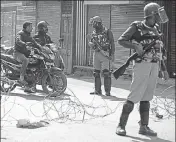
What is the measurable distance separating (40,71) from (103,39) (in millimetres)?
1620

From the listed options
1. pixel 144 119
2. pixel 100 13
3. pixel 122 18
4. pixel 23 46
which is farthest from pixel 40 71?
pixel 100 13

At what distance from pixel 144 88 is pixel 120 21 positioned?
8.67m

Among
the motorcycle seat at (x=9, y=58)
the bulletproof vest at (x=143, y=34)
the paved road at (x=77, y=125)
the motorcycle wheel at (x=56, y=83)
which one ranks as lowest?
the paved road at (x=77, y=125)

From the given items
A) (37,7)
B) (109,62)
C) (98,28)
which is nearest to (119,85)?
(109,62)

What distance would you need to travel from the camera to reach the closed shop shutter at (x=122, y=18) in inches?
539

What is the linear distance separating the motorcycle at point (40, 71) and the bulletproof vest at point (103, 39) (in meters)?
1.02

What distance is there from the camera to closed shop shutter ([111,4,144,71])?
44.9 ft

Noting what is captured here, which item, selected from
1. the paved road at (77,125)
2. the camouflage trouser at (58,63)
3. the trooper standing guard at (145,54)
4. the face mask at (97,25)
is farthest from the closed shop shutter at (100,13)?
the trooper standing guard at (145,54)

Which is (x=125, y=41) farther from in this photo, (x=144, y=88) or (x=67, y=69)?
(x=67, y=69)

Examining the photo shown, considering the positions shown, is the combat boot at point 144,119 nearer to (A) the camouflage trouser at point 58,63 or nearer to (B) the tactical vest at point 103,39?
(B) the tactical vest at point 103,39

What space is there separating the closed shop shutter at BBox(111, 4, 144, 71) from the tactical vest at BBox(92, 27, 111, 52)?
4.41 m

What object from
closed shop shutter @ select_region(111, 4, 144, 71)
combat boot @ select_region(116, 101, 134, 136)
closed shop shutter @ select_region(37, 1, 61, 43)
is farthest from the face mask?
closed shop shutter @ select_region(37, 1, 61, 43)

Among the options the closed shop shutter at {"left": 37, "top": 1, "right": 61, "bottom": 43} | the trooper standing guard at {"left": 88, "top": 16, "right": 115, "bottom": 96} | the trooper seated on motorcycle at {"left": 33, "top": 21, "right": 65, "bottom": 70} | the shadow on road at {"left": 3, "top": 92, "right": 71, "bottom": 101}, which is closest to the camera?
the shadow on road at {"left": 3, "top": 92, "right": 71, "bottom": 101}

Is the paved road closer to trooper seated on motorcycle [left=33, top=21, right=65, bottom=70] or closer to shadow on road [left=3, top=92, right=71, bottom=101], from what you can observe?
shadow on road [left=3, top=92, right=71, bottom=101]
